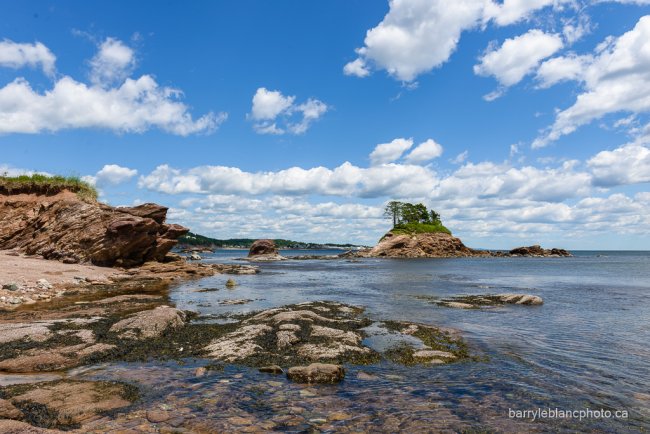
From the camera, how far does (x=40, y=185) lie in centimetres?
5047

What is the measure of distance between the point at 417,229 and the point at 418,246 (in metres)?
13.0

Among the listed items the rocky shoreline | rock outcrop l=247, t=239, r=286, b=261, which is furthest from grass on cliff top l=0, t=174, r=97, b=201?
rock outcrop l=247, t=239, r=286, b=261

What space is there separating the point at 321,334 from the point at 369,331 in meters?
3.03

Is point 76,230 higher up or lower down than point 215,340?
higher up

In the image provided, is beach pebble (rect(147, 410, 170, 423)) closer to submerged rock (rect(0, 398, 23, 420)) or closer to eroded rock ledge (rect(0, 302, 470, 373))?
submerged rock (rect(0, 398, 23, 420))

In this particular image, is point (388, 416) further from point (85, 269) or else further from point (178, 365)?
point (85, 269)

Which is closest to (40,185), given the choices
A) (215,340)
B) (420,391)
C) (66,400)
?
(215,340)

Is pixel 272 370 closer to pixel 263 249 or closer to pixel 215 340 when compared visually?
pixel 215 340

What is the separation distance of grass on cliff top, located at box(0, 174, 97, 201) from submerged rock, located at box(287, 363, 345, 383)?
49.0 meters

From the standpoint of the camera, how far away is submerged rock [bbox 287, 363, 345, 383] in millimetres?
10928

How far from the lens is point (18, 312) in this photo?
19.9m

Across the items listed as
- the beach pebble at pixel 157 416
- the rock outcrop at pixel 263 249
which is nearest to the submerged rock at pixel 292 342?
the beach pebble at pixel 157 416

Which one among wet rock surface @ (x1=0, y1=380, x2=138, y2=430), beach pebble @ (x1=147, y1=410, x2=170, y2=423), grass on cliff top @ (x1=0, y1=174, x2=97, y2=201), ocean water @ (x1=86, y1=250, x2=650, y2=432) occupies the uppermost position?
grass on cliff top @ (x1=0, y1=174, x2=97, y2=201)

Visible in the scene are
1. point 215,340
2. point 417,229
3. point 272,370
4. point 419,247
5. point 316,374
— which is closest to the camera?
point 316,374
